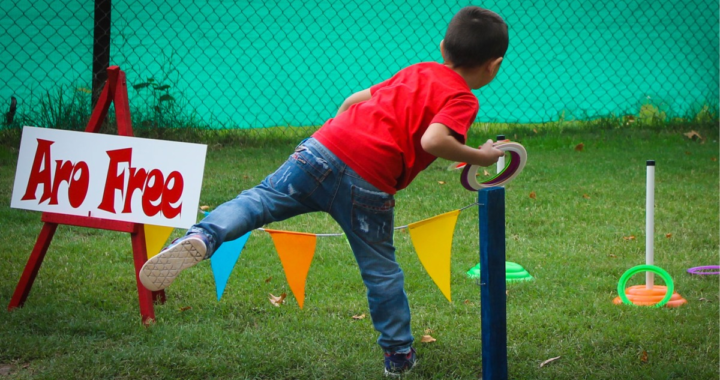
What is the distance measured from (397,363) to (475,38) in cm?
125

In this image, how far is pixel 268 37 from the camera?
8.02 meters

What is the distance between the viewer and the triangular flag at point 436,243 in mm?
3195

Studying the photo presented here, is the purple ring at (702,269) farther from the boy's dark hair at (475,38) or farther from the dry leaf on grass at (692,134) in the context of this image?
the dry leaf on grass at (692,134)

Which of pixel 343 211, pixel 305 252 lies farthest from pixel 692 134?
pixel 343 211

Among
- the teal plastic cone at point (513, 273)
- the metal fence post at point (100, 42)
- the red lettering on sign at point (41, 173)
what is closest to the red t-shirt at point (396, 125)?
the red lettering on sign at point (41, 173)

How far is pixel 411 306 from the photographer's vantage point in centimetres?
368

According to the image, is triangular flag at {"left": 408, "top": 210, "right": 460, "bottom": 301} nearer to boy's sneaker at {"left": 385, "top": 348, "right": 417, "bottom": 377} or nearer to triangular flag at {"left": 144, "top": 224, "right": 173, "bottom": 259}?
boy's sneaker at {"left": 385, "top": 348, "right": 417, "bottom": 377}

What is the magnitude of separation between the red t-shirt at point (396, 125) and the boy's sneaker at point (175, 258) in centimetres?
59

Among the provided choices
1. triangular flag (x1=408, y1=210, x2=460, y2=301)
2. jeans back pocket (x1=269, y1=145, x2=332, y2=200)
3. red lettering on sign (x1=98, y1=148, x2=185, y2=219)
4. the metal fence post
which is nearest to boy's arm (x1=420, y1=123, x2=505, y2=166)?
jeans back pocket (x1=269, y1=145, x2=332, y2=200)

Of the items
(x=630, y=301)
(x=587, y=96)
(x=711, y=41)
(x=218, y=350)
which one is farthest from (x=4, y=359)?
(x=711, y=41)

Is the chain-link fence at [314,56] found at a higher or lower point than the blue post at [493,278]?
higher

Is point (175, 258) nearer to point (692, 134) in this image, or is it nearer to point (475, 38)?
point (475, 38)

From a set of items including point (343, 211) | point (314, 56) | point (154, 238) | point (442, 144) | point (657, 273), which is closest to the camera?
point (442, 144)

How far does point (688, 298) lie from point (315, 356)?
2.00m
